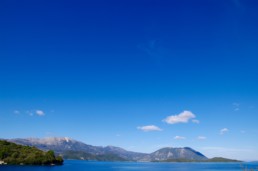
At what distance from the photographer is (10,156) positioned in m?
190

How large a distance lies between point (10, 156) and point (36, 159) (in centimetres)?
1749

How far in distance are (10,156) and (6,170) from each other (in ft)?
205

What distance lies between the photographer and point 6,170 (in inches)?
5226

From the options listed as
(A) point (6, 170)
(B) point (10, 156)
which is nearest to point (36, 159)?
(B) point (10, 156)

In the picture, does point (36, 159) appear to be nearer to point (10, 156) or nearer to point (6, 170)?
point (10, 156)

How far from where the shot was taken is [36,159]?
197875mm

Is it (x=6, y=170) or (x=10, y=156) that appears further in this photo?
(x=10, y=156)

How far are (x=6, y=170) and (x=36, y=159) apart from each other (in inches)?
2623

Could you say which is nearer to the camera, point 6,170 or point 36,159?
point 6,170
